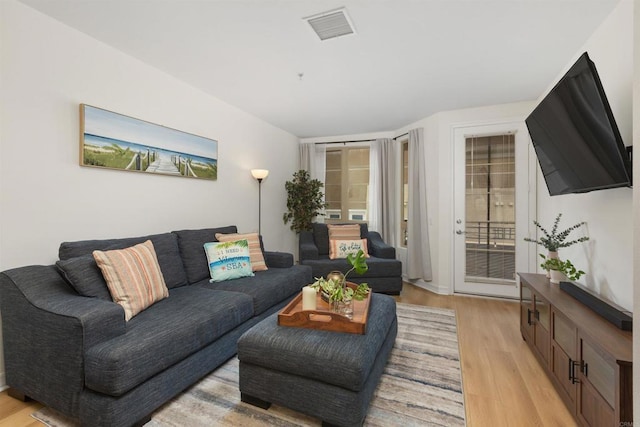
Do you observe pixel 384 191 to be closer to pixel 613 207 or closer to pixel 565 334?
pixel 613 207

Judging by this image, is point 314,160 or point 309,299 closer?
point 309,299

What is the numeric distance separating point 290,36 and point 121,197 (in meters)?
1.85

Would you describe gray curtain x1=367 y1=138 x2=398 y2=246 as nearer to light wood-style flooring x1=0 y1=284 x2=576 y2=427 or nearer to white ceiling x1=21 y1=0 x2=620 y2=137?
white ceiling x1=21 y1=0 x2=620 y2=137

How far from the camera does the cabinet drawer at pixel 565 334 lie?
160 cm

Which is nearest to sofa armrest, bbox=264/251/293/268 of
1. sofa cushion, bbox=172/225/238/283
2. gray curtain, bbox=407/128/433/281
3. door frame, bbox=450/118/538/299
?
sofa cushion, bbox=172/225/238/283

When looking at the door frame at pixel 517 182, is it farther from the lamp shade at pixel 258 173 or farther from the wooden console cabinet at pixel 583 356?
the lamp shade at pixel 258 173

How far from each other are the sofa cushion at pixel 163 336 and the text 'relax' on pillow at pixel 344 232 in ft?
6.97

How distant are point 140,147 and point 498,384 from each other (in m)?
3.24

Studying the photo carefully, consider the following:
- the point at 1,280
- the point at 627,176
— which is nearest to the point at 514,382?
the point at 627,176

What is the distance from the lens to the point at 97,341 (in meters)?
1.47

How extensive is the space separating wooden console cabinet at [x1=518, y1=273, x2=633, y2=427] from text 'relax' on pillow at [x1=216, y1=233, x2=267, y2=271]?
2361 mm

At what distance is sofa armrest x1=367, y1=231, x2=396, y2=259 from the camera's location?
3949 mm

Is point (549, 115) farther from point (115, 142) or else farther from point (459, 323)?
point (115, 142)

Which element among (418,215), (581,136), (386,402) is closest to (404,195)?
(418,215)
